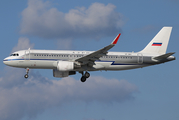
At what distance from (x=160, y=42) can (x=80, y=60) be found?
15.0m

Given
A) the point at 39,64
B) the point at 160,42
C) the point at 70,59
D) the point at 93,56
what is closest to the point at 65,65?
the point at 70,59

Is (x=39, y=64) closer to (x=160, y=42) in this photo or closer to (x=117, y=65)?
(x=117, y=65)

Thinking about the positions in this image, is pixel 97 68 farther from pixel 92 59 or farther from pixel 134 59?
pixel 134 59

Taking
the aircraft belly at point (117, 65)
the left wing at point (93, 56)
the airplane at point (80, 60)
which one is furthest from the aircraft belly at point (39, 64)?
the aircraft belly at point (117, 65)

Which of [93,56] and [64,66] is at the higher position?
[93,56]

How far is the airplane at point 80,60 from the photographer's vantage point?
151 ft

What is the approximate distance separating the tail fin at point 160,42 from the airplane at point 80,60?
1288mm

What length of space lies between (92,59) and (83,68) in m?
2.47

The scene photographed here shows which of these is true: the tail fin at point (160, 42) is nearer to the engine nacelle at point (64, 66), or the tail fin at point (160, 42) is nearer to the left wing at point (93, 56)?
the left wing at point (93, 56)

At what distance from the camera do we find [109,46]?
138ft

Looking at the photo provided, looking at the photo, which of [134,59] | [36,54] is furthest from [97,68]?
[36,54]

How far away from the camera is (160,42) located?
52.9 metres

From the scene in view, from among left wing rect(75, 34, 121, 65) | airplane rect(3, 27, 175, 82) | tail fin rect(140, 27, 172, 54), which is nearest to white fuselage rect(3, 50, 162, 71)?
airplane rect(3, 27, 175, 82)

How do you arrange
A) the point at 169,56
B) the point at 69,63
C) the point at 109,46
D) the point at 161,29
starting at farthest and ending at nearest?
the point at 161,29 → the point at 169,56 → the point at 69,63 → the point at 109,46
